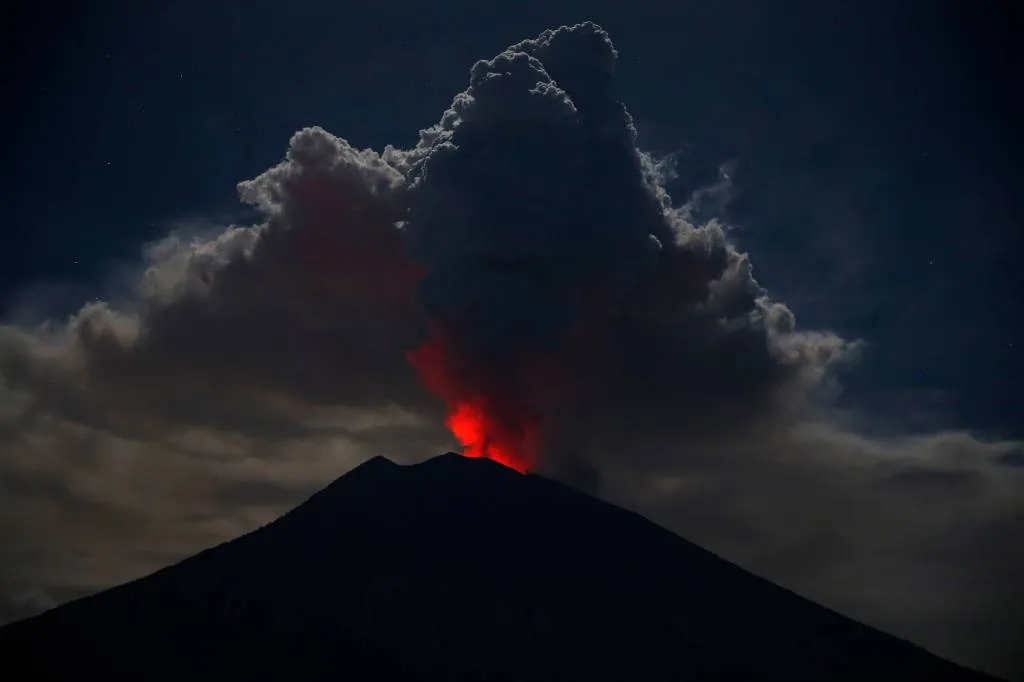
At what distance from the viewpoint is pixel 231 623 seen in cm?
6912

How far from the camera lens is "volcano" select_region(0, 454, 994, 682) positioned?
65.9 meters

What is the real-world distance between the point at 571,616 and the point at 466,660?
27.9 feet

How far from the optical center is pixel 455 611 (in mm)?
70062

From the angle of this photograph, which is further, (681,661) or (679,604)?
(679,604)

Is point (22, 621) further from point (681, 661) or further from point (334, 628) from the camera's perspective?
point (681, 661)

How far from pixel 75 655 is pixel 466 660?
927 inches

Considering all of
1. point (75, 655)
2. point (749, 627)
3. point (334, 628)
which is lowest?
point (75, 655)

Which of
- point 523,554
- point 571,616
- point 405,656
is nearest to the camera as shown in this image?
point 405,656

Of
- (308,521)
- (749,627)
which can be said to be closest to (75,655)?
(308,521)

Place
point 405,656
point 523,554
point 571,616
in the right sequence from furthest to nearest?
point 523,554 < point 571,616 < point 405,656

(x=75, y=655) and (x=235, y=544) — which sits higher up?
(x=235, y=544)

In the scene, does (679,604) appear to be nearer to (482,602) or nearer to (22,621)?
(482,602)

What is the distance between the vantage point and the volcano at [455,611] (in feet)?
216

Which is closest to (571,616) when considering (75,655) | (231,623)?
(231,623)
